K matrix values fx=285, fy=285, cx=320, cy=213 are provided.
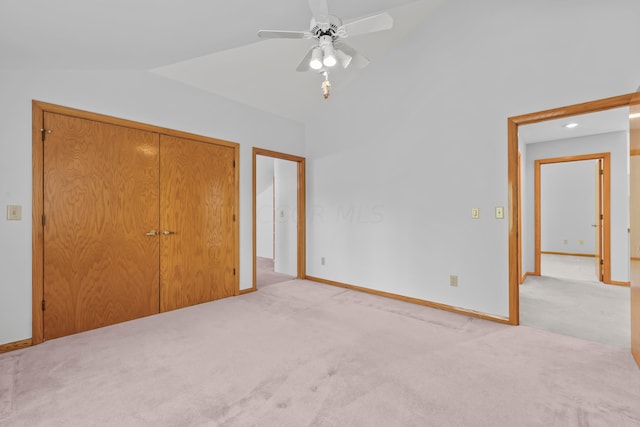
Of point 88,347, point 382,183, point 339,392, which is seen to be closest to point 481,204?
point 382,183

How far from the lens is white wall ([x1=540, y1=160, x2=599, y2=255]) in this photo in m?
7.15

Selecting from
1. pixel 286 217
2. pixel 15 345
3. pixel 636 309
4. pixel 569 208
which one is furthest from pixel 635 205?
Answer: pixel 569 208

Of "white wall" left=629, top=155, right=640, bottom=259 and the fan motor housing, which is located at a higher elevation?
the fan motor housing

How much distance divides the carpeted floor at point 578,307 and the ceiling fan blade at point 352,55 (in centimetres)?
294

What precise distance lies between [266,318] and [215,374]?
3.46 ft

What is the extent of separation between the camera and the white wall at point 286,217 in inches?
196

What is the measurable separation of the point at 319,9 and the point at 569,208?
867 cm

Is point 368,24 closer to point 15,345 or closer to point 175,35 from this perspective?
point 175,35

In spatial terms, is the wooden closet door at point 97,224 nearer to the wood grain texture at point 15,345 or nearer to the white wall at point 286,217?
the wood grain texture at point 15,345

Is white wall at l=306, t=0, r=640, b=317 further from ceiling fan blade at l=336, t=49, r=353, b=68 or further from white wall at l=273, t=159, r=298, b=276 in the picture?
ceiling fan blade at l=336, t=49, r=353, b=68

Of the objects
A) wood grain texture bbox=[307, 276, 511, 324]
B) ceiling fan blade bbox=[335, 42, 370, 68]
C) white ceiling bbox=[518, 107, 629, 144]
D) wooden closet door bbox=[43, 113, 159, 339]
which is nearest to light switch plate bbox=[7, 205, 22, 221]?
wooden closet door bbox=[43, 113, 159, 339]

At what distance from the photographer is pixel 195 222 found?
11.3 feet

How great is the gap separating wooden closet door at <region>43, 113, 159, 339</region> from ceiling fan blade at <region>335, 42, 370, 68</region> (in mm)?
2181

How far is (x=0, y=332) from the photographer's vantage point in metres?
2.24
